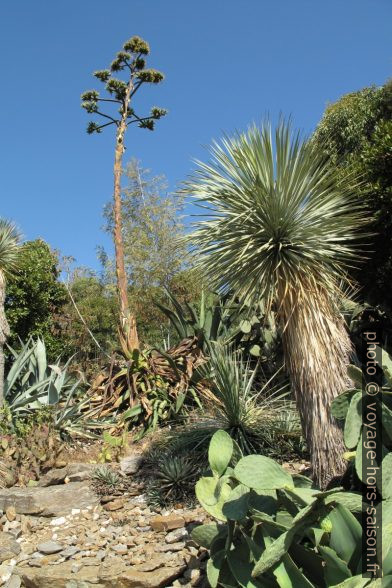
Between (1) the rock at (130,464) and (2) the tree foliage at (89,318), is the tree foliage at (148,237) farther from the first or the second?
(1) the rock at (130,464)

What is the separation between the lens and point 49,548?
16.6 feet

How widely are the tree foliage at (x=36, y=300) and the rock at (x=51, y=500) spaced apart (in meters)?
8.31

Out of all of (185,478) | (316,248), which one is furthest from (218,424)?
(316,248)

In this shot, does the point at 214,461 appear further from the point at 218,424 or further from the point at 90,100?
the point at 90,100

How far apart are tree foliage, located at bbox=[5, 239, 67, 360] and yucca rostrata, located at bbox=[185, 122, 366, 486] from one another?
9846 mm

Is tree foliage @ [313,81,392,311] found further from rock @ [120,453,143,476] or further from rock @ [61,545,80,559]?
rock @ [61,545,80,559]

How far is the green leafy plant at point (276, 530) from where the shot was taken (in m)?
2.79

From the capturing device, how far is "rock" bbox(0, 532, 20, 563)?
510 cm

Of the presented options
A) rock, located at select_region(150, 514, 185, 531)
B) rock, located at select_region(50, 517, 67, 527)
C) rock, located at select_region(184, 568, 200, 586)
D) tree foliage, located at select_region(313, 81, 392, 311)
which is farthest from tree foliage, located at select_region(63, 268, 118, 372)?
rock, located at select_region(184, 568, 200, 586)

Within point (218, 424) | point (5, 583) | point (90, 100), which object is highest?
point (90, 100)

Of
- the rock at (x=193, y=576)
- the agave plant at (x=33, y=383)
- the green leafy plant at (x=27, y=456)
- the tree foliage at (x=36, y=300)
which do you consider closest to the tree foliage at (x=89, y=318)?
the tree foliage at (x=36, y=300)

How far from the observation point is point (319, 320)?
479 cm

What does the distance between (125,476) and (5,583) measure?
180 centimetres

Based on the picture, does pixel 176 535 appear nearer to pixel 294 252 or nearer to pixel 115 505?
pixel 115 505
